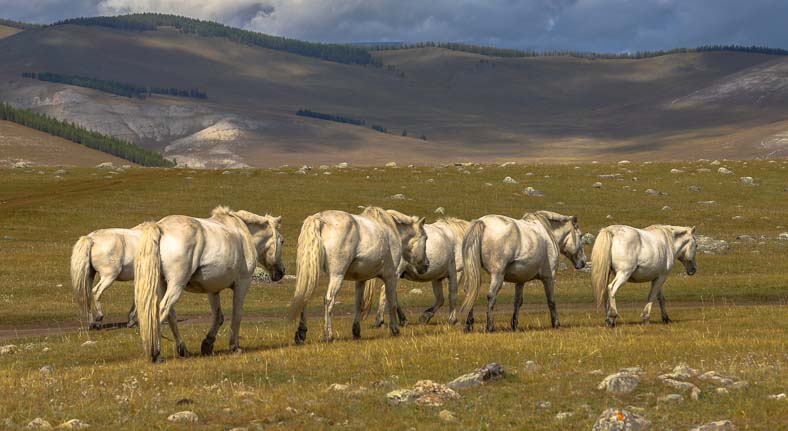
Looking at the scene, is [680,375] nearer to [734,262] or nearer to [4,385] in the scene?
[4,385]

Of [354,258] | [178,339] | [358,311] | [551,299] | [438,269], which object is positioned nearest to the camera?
[178,339]

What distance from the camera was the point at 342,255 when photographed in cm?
2073

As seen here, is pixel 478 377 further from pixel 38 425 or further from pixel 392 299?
pixel 392 299

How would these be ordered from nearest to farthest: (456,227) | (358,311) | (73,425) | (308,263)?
1. (73,425)
2. (308,263)
3. (358,311)
4. (456,227)

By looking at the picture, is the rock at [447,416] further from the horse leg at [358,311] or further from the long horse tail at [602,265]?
the long horse tail at [602,265]

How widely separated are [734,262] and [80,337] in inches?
1294

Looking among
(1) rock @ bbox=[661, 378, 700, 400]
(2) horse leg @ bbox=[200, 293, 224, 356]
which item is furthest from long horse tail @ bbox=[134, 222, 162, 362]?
(1) rock @ bbox=[661, 378, 700, 400]

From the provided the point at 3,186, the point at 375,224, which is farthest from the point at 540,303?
the point at 3,186

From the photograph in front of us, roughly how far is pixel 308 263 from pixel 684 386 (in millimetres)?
9428

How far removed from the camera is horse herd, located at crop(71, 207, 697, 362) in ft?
58.6

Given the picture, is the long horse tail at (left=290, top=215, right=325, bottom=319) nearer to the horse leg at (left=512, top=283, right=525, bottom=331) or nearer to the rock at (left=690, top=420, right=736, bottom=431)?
the horse leg at (left=512, top=283, right=525, bottom=331)

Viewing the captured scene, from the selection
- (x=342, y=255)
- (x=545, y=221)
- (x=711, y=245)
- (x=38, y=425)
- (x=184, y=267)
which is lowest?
(x=711, y=245)

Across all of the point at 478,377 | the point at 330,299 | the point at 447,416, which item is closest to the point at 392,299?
the point at 330,299

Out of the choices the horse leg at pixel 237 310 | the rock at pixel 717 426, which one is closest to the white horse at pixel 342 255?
the horse leg at pixel 237 310
